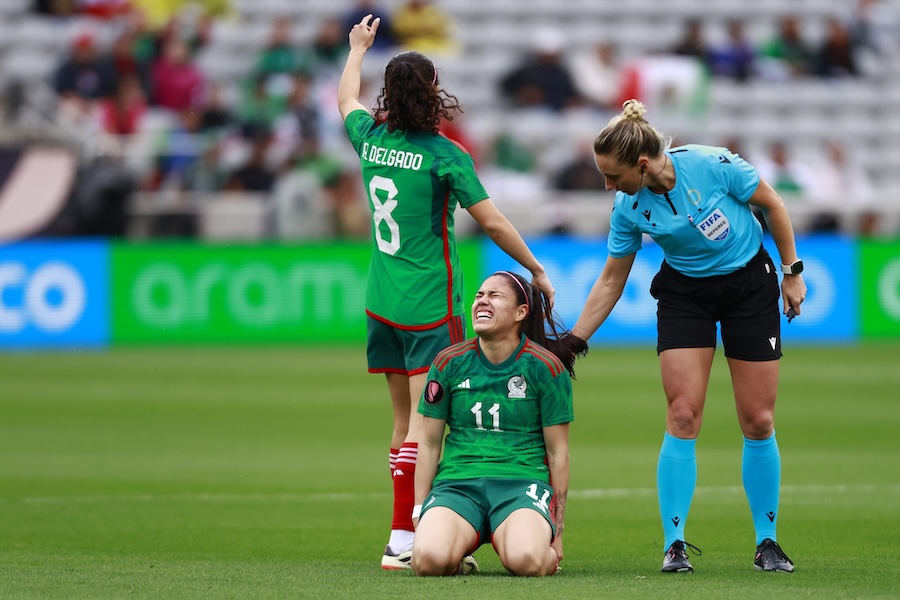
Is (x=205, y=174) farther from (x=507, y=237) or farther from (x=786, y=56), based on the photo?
(x=507, y=237)

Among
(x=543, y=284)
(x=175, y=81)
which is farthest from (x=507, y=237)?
(x=175, y=81)

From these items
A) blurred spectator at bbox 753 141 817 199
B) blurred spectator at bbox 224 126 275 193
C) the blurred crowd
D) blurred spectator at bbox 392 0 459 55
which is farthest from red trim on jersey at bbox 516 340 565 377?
blurred spectator at bbox 392 0 459 55

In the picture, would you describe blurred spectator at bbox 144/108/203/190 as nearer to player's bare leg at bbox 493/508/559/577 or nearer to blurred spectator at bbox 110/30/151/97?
blurred spectator at bbox 110/30/151/97

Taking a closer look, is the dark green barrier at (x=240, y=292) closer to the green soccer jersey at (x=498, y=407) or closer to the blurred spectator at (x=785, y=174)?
the blurred spectator at (x=785, y=174)

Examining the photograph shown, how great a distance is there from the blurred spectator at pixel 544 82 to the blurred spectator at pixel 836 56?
4917 mm

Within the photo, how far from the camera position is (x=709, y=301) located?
6.52 m

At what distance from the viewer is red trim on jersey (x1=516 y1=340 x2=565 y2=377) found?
20.8 feet

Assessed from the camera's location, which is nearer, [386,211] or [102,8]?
[386,211]

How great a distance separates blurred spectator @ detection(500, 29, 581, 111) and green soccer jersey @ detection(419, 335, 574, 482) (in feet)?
56.8

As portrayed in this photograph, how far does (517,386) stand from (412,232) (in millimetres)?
863

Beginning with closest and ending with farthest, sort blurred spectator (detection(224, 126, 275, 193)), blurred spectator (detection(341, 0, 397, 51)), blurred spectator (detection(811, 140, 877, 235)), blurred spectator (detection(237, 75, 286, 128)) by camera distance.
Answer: blurred spectator (detection(224, 126, 275, 193)) < blurred spectator (detection(811, 140, 877, 235)) < blurred spectator (detection(237, 75, 286, 128)) < blurred spectator (detection(341, 0, 397, 51))

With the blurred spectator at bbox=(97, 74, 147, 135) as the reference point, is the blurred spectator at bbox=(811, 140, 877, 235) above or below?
below

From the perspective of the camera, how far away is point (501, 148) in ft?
71.7

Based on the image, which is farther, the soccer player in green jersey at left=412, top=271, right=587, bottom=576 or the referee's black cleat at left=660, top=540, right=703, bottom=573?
the referee's black cleat at left=660, top=540, right=703, bottom=573
